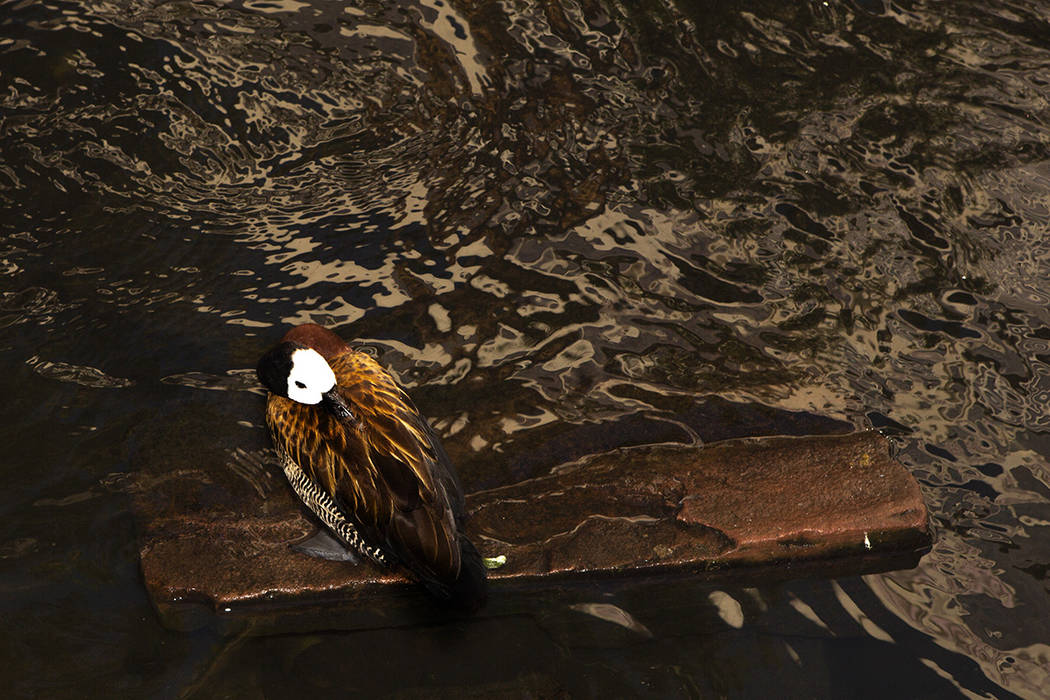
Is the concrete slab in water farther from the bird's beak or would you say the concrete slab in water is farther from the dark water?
the bird's beak

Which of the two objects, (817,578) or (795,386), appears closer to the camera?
(817,578)

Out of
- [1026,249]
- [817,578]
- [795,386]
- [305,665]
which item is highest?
[1026,249]

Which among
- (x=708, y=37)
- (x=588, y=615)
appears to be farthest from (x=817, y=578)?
(x=708, y=37)

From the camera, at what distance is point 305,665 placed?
4379 mm

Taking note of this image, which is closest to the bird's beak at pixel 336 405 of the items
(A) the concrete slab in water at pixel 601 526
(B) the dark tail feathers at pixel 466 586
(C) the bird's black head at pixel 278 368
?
(C) the bird's black head at pixel 278 368

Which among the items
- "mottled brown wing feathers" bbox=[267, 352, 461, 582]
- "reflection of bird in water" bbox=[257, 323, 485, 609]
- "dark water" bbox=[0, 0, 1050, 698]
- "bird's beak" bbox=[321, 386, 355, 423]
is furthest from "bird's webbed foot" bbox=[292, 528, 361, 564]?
"bird's beak" bbox=[321, 386, 355, 423]

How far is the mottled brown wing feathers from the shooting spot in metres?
4.46

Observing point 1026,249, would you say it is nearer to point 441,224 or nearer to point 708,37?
point 708,37

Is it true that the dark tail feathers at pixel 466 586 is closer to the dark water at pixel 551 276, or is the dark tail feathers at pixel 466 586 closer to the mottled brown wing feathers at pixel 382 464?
the mottled brown wing feathers at pixel 382 464

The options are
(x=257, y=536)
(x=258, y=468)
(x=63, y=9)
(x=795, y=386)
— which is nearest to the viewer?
(x=257, y=536)

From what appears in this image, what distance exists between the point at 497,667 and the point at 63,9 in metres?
5.37

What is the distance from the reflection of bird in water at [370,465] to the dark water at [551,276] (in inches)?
11.3

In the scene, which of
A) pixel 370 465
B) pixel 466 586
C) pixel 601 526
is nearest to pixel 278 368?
pixel 370 465

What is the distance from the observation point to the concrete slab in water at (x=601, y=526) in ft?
15.2
